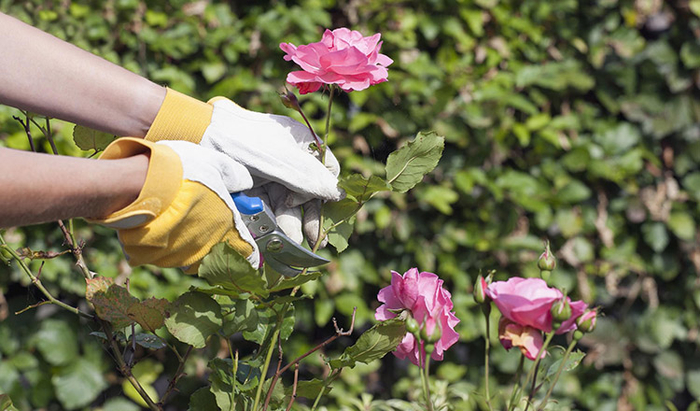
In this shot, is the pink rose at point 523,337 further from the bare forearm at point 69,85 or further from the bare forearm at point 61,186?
the bare forearm at point 69,85

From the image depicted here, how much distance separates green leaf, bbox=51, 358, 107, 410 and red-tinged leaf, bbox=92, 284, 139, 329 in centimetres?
143

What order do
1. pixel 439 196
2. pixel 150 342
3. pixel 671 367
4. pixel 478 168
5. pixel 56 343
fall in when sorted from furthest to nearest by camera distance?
pixel 671 367
pixel 478 168
pixel 439 196
pixel 56 343
pixel 150 342

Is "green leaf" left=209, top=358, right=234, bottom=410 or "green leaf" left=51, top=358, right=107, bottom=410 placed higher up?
"green leaf" left=209, top=358, right=234, bottom=410

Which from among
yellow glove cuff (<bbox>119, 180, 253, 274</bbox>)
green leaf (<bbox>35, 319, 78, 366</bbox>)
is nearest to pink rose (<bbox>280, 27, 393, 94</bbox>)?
yellow glove cuff (<bbox>119, 180, 253, 274</bbox>)

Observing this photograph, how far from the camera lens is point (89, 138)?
1.23 metres

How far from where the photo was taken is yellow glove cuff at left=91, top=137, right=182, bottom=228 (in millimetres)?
912

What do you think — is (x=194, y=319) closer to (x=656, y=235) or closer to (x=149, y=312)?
(x=149, y=312)

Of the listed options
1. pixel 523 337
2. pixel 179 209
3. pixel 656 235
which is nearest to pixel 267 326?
pixel 179 209

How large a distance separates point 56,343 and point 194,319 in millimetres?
1468

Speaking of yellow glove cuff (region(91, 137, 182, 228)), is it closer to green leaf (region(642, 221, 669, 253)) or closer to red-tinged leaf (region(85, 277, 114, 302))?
red-tinged leaf (region(85, 277, 114, 302))

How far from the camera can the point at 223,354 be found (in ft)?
8.09

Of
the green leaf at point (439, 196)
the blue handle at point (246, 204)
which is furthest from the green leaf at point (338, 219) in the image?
the green leaf at point (439, 196)

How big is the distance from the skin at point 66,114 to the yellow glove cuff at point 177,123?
0.03 m

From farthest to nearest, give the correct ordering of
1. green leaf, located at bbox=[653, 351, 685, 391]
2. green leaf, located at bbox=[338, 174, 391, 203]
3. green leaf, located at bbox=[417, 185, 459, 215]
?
green leaf, located at bbox=[653, 351, 685, 391]
green leaf, located at bbox=[417, 185, 459, 215]
green leaf, located at bbox=[338, 174, 391, 203]
